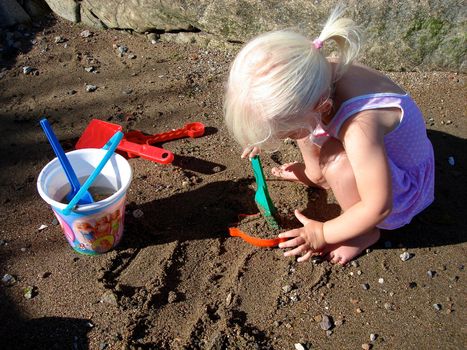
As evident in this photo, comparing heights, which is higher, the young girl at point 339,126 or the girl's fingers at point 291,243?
the young girl at point 339,126

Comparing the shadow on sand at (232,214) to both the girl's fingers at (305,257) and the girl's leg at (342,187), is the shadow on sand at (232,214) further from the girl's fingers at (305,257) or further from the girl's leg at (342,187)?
the girl's fingers at (305,257)

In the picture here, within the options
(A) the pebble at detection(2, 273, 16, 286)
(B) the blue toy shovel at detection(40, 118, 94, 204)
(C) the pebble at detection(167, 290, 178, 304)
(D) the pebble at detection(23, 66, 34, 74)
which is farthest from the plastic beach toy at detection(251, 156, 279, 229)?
(D) the pebble at detection(23, 66, 34, 74)

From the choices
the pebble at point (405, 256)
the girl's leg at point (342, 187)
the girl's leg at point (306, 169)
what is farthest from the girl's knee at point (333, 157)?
the pebble at point (405, 256)

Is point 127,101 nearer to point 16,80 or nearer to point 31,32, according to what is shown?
point 16,80

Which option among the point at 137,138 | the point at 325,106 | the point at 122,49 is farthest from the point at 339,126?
the point at 122,49

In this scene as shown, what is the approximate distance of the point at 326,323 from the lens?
165cm

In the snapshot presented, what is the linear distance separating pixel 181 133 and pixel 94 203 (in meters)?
0.81

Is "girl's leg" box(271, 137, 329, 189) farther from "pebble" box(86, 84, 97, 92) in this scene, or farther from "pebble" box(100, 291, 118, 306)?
"pebble" box(86, 84, 97, 92)

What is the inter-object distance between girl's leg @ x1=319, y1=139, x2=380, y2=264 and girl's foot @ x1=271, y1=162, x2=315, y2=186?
26 cm

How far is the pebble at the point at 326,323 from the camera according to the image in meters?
1.65

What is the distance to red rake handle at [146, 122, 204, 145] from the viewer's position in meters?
2.32

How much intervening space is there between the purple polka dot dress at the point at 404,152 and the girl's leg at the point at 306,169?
0.25ft

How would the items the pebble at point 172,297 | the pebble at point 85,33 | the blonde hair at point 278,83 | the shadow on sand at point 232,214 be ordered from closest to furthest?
the blonde hair at point 278,83
the pebble at point 172,297
the shadow on sand at point 232,214
the pebble at point 85,33

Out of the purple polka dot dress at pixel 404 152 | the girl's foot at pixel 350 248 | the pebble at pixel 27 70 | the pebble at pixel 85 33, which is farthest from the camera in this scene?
the pebble at pixel 85 33
